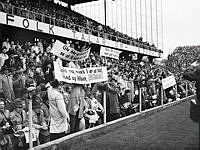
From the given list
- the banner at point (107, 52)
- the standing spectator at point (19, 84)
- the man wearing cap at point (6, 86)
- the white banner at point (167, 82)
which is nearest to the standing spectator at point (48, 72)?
the standing spectator at point (19, 84)

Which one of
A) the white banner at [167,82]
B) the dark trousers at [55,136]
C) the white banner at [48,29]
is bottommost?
the dark trousers at [55,136]

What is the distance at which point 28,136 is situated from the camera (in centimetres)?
610

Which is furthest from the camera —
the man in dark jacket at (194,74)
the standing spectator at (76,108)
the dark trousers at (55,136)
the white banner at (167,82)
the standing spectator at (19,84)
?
the white banner at (167,82)

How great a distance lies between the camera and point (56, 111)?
6.93 metres

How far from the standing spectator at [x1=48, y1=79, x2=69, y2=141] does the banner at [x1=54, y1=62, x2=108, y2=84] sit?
418mm

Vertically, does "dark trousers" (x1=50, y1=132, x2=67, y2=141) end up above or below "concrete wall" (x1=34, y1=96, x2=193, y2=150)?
above

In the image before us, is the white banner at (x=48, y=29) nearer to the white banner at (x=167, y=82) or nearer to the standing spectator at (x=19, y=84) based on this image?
the standing spectator at (x=19, y=84)

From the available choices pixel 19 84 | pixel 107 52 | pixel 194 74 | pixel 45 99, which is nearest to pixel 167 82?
pixel 107 52

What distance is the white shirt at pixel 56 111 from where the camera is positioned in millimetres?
6844

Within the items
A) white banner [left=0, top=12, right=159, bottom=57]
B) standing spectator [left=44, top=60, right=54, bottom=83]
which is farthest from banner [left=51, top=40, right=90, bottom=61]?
white banner [left=0, top=12, right=159, bottom=57]

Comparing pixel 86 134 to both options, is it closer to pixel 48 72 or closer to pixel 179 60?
pixel 48 72

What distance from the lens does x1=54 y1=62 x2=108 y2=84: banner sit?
7.29 meters

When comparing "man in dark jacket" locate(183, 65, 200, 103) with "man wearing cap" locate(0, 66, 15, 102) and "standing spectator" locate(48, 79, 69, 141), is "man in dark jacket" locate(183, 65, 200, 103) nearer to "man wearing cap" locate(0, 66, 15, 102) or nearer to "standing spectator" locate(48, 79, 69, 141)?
"standing spectator" locate(48, 79, 69, 141)

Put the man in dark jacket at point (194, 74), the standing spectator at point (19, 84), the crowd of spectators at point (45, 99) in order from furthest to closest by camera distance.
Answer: the standing spectator at point (19, 84) → the crowd of spectators at point (45, 99) → the man in dark jacket at point (194, 74)
